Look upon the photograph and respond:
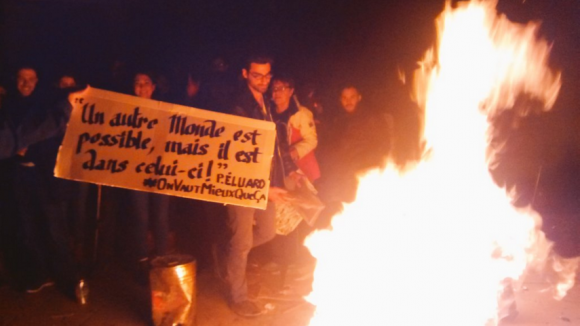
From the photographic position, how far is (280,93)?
19.1 feet

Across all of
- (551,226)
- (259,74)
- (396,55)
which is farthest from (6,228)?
(551,226)

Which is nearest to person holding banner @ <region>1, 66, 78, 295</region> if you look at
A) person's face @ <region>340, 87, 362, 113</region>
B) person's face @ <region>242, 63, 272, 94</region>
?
person's face @ <region>242, 63, 272, 94</region>

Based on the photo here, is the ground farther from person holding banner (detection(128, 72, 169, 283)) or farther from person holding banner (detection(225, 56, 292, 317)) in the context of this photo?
person holding banner (detection(128, 72, 169, 283))

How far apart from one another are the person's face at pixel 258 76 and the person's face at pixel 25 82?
7.37 feet

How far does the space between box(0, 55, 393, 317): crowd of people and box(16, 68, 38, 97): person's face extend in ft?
0.03

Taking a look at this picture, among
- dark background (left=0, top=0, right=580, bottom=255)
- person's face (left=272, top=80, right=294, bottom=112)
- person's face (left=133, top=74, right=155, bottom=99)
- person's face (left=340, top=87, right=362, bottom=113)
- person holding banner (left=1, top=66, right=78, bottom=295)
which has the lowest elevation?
person holding banner (left=1, top=66, right=78, bottom=295)

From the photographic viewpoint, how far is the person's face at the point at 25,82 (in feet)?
16.4

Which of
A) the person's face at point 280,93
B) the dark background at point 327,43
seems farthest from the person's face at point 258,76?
the dark background at point 327,43

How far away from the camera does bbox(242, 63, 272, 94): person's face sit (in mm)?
4781

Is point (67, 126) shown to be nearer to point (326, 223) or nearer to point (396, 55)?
point (326, 223)

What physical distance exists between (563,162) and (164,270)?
7887mm

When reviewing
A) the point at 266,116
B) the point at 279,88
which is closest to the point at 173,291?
the point at 266,116

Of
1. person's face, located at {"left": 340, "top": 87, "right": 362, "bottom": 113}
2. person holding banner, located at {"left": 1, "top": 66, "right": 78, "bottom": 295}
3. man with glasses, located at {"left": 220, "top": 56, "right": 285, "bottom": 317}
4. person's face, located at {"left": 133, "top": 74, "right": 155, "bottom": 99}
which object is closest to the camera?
man with glasses, located at {"left": 220, "top": 56, "right": 285, "bottom": 317}

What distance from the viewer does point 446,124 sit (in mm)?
5395
